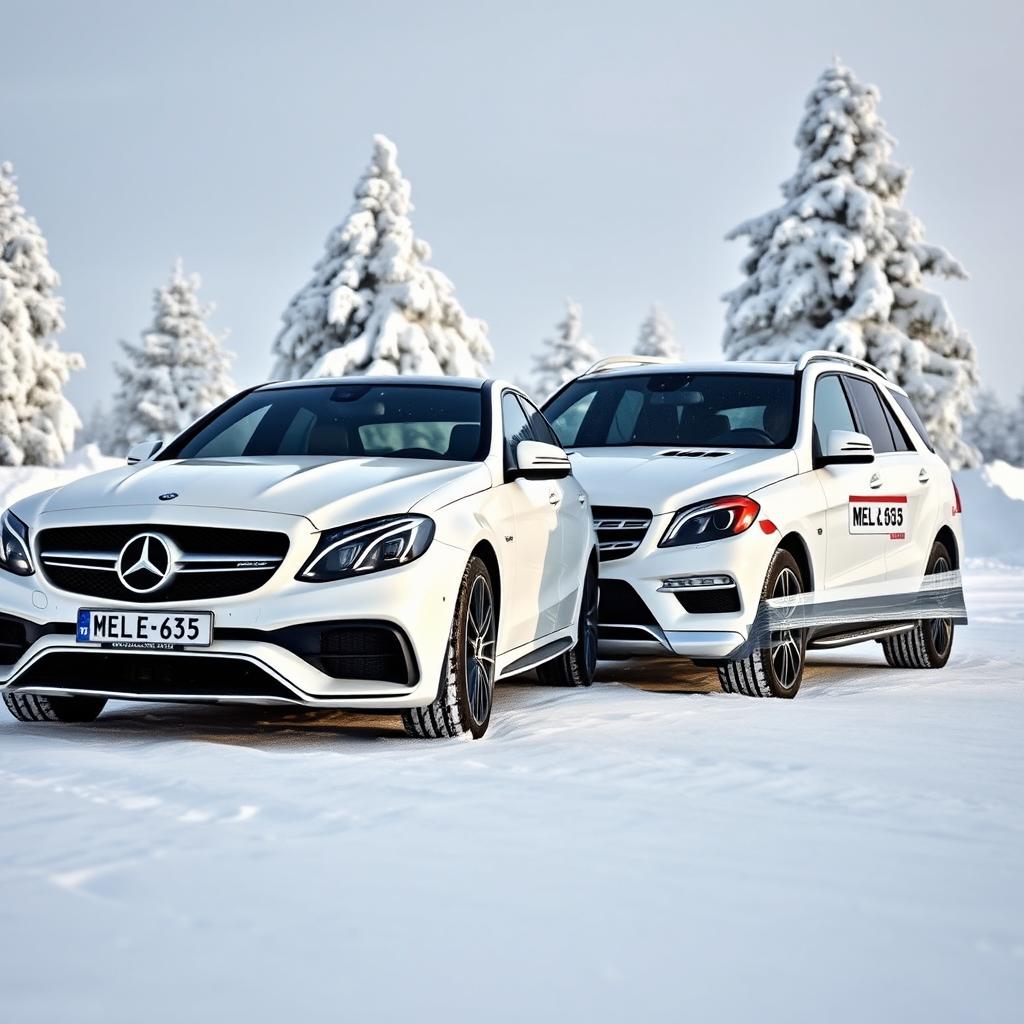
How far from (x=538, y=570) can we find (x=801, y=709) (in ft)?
4.63

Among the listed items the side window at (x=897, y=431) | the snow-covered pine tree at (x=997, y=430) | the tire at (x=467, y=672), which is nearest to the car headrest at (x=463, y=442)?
the tire at (x=467, y=672)

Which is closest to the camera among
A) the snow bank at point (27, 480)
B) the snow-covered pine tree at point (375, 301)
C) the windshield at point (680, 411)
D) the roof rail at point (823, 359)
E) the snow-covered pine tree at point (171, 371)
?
the windshield at point (680, 411)

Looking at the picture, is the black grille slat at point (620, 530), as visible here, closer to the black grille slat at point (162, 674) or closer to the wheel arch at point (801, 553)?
the wheel arch at point (801, 553)

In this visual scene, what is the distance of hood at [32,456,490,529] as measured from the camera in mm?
6539

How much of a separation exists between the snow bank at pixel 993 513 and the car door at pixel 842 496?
16919 millimetres

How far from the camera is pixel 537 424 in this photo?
8.98m

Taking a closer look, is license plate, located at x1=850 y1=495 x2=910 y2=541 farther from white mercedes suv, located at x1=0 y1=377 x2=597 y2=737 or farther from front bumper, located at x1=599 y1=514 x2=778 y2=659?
white mercedes suv, located at x1=0 y1=377 x2=597 y2=737

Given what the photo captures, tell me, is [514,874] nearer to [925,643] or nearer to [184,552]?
[184,552]

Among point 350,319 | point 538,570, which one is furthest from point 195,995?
point 350,319

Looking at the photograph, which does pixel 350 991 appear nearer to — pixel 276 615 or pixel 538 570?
pixel 276 615

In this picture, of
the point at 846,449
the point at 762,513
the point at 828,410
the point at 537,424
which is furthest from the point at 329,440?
the point at 828,410

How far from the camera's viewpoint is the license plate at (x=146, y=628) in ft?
20.8

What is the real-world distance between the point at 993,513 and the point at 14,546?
78.4ft

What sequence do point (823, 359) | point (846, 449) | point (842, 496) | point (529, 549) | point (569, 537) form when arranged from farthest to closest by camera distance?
point (823, 359) → point (842, 496) → point (846, 449) → point (569, 537) → point (529, 549)
